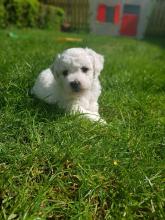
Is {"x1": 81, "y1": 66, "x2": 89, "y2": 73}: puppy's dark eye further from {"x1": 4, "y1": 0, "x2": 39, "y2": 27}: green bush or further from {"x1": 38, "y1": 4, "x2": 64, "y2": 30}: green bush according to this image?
{"x1": 38, "y1": 4, "x2": 64, "y2": 30}: green bush

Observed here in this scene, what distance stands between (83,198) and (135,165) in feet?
1.79

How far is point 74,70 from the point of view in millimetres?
4113

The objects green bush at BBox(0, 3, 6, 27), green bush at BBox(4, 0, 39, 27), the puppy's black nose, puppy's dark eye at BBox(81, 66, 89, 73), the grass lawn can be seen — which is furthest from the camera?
green bush at BBox(4, 0, 39, 27)

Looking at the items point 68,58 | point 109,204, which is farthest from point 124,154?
point 68,58

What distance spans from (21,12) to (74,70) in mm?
10268

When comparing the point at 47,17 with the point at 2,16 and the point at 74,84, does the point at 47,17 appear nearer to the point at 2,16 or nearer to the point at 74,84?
the point at 2,16

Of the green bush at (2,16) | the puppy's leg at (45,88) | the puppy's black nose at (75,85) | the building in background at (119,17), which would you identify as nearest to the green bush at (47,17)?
the green bush at (2,16)

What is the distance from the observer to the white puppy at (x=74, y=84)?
4.05m

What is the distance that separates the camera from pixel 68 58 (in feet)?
13.3

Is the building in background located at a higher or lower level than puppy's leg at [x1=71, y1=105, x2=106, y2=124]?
lower

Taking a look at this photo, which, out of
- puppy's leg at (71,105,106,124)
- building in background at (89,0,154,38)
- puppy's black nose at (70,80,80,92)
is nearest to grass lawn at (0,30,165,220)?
puppy's leg at (71,105,106,124)

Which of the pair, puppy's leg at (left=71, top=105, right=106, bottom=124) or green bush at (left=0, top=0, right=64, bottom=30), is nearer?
puppy's leg at (left=71, top=105, right=106, bottom=124)

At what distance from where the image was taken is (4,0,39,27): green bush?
1340cm

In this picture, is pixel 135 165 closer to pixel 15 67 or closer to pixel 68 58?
pixel 68 58
